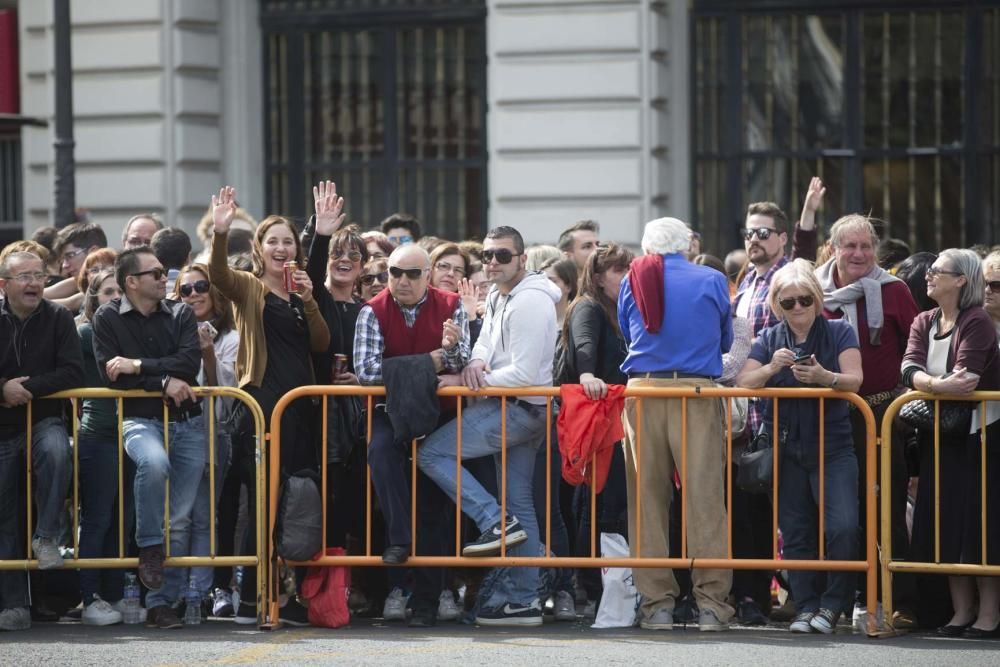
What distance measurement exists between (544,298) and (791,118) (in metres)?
7.21

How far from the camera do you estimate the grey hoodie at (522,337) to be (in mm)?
9453

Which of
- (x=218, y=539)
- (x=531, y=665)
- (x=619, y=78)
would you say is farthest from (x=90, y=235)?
(x=619, y=78)

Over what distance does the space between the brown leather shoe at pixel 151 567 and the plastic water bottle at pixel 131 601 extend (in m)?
0.30

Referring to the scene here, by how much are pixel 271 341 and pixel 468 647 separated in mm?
2050

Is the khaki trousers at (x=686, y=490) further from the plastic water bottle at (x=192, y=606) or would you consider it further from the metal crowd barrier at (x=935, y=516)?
the plastic water bottle at (x=192, y=606)

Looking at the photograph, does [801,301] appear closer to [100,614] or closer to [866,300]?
[866,300]

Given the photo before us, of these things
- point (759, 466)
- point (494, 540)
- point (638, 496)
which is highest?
point (759, 466)

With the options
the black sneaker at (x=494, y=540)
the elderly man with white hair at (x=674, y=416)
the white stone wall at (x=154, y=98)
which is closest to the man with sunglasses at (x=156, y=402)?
the black sneaker at (x=494, y=540)

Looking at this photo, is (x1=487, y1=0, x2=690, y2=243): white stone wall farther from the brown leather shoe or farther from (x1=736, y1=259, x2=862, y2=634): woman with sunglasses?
the brown leather shoe

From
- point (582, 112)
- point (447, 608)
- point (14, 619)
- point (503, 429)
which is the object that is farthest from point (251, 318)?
point (582, 112)

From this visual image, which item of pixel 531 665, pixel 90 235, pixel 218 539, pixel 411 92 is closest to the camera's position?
pixel 531 665

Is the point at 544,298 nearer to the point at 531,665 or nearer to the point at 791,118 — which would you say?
the point at 531,665

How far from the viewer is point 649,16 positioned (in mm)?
15734

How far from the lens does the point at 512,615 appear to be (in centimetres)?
948
